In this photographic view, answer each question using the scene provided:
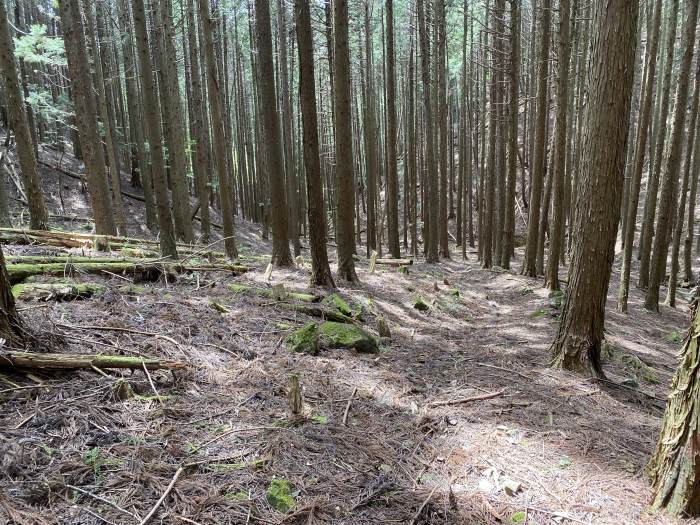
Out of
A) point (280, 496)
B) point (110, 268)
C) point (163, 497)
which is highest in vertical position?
point (110, 268)

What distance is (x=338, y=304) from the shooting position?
7566 mm

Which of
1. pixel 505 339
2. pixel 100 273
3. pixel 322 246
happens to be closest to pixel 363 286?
pixel 322 246

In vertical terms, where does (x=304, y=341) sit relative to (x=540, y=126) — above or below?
below

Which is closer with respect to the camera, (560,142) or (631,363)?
(631,363)

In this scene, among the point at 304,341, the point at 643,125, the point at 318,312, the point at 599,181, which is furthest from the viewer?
the point at 643,125

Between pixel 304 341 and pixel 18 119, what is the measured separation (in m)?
7.74

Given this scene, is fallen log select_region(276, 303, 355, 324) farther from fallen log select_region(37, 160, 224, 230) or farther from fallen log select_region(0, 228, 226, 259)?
fallen log select_region(37, 160, 224, 230)

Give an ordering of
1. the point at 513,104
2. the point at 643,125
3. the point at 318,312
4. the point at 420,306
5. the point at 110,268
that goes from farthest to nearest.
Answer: the point at 513,104, the point at 643,125, the point at 420,306, the point at 318,312, the point at 110,268

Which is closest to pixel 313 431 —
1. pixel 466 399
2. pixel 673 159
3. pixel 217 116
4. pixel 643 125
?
pixel 466 399

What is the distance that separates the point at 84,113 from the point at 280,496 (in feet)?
34.0

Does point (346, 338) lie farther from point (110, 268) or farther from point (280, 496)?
point (110, 268)

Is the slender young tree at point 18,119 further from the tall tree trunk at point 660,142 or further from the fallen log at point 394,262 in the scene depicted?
the tall tree trunk at point 660,142

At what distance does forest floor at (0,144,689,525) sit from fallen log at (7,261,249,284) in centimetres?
24

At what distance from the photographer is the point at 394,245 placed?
16.0m
